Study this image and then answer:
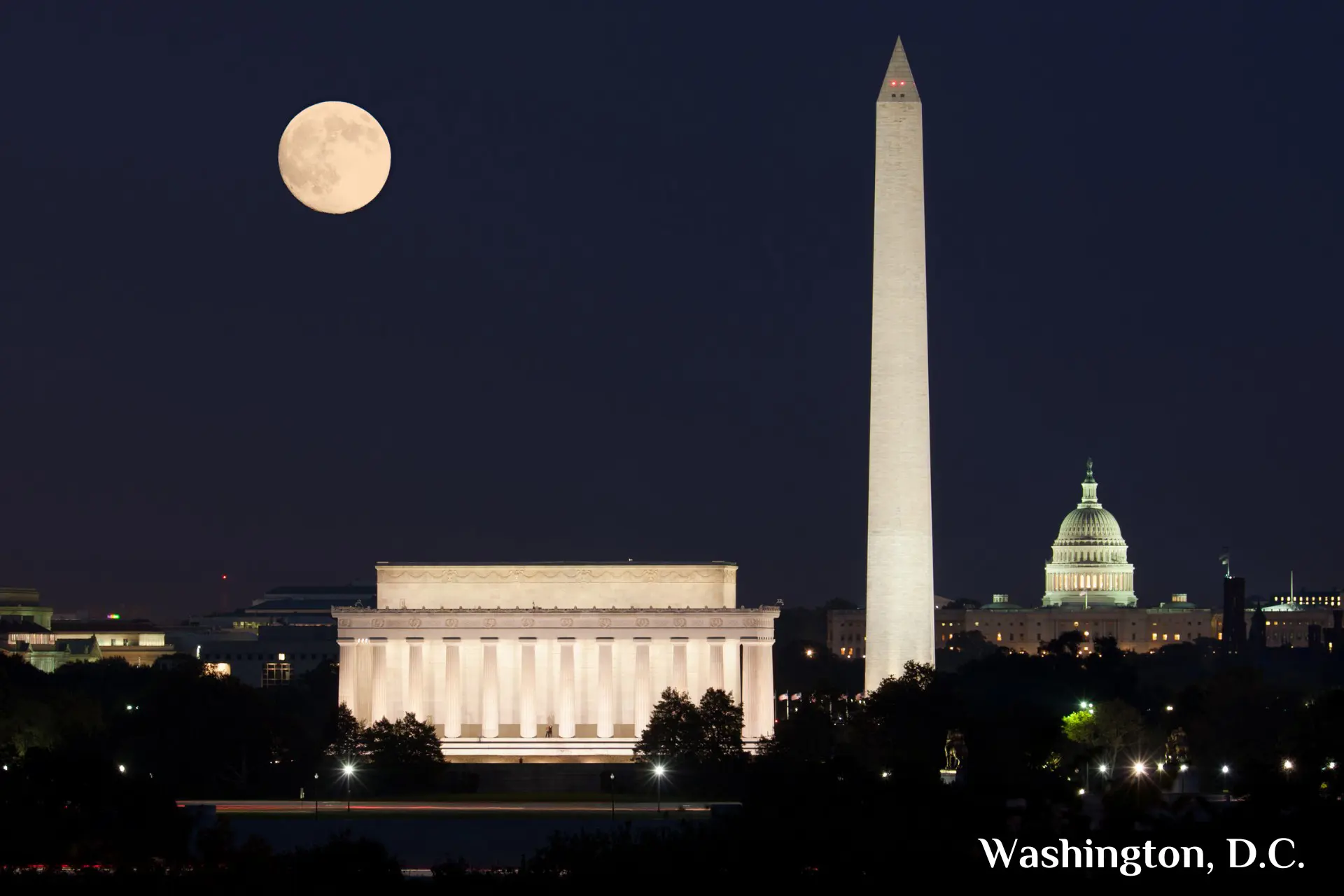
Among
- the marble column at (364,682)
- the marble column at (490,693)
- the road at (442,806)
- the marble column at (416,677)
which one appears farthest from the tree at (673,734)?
the marble column at (364,682)

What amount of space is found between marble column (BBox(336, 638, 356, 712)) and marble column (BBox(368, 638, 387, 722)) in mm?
1071

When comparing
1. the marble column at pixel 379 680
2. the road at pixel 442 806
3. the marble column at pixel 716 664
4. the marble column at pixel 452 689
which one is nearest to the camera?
the road at pixel 442 806

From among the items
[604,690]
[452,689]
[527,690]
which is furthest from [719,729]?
[452,689]

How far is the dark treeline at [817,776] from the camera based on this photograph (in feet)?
252

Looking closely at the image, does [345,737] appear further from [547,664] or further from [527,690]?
[547,664]

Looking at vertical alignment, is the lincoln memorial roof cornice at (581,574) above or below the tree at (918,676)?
above

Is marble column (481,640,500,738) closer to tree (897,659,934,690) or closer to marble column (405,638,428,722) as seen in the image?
marble column (405,638,428,722)

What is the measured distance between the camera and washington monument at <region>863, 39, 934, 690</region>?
160 m

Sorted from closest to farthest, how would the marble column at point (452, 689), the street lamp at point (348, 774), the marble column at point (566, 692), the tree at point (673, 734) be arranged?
the street lamp at point (348, 774) < the tree at point (673, 734) < the marble column at point (566, 692) < the marble column at point (452, 689)

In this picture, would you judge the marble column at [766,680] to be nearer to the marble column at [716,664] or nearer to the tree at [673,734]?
the marble column at [716,664]

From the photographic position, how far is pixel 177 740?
146 meters

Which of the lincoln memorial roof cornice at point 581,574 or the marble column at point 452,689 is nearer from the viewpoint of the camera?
the marble column at point 452,689

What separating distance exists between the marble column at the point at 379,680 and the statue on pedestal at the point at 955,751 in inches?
1831

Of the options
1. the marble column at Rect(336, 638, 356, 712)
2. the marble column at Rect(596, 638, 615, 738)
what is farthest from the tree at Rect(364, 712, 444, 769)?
the marble column at Rect(596, 638, 615, 738)
